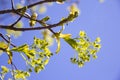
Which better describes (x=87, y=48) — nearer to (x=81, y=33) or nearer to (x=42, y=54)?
(x=81, y=33)

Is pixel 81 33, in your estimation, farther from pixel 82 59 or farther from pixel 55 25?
pixel 55 25

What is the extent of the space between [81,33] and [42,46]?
1.56 feet

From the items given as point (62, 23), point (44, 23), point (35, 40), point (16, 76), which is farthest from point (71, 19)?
point (16, 76)


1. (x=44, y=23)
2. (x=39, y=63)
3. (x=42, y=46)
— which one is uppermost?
(x=44, y=23)

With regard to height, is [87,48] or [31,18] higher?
[31,18]

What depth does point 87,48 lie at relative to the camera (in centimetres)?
236

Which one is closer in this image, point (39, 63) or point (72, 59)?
point (39, 63)

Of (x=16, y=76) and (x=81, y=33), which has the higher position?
(x=81, y=33)

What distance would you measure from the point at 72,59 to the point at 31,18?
63cm

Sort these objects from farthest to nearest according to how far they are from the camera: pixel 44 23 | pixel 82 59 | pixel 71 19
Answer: pixel 82 59, pixel 44 23, pixel 71 19

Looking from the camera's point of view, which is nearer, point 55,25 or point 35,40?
point 55,25

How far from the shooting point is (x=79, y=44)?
232cm

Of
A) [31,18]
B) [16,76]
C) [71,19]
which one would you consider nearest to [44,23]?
[31,18]

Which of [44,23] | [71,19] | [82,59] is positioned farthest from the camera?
[82,59]
